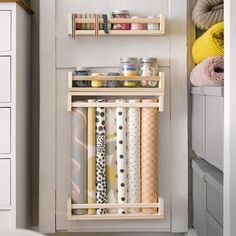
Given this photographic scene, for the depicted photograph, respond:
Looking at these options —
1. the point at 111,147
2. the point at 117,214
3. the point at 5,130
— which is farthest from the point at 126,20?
the point at 117,214

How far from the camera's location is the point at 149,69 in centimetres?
225

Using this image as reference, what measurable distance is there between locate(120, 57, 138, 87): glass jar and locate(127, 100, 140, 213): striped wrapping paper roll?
81 mm

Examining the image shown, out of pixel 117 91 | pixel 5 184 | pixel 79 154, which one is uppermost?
pixel 117 91

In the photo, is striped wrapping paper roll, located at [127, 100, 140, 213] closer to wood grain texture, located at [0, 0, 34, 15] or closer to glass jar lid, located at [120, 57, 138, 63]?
glass jar lid, located at [120, 57, 138, 63]

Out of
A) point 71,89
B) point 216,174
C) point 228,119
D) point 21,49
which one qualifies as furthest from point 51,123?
point 228,119

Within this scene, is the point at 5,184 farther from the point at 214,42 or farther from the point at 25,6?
the point at 214,42

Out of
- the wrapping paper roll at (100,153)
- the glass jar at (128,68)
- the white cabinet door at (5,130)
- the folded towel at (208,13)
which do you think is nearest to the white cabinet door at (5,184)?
the white cabinet door at (5,130)

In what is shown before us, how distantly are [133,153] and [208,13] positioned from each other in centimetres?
68

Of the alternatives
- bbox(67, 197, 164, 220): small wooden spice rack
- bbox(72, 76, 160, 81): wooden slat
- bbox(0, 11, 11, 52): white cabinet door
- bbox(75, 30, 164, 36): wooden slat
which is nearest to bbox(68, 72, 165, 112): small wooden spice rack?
bbox(72, 76, 160, 81): wooden slat

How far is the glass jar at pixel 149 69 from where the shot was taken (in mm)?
2248

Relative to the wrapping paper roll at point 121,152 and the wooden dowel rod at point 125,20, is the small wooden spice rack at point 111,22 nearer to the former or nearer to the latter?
the wooden dowel rod at point 125,20

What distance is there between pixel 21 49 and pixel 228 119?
3.75 ft

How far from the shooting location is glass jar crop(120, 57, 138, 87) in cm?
224

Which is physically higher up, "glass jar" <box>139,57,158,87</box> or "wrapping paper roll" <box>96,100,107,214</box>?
"glass jar" <box>139,57,158,87</box>
